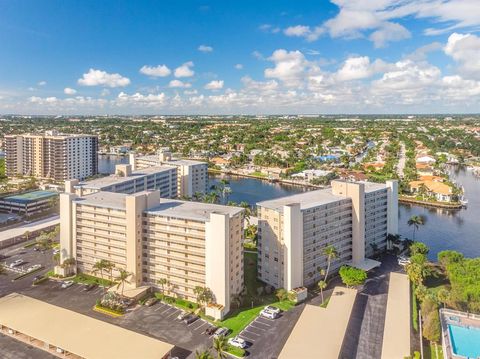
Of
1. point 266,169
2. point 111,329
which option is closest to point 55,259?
point 111,329

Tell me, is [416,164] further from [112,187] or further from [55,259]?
[55,259]

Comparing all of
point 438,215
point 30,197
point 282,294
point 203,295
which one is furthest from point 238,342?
point 438,215

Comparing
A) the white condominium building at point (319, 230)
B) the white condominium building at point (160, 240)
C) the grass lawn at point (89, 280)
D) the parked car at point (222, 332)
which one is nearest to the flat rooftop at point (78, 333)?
the parked car at point (222, 332)

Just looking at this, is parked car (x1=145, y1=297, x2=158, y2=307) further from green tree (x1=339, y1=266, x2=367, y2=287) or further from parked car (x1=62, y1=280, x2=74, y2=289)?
green tree (x1=339, y1=266, x2=367, y2=287)

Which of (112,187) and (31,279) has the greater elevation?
(112,187)

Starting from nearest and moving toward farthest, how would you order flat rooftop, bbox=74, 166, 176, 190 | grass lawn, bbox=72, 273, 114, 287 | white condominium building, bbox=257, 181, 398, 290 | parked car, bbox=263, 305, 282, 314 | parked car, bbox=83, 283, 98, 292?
parked car, bbox=263, 305, 282, 314
white condominium building, bbox=257, 181, 398, 290
parked car, bbox=83, 283, 98, 292
grass lawn, bbox=72, 273, 114, 287
flat rooftop, bbox=74, 166, 176, 190

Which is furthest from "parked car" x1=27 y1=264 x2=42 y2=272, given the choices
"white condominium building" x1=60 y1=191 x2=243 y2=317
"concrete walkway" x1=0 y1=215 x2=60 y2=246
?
"concrete walkway" x1=0 y1=215 x2=60 y2=246

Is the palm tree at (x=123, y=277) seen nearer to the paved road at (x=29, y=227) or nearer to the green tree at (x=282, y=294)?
the green tree at (x=282, y=294)
